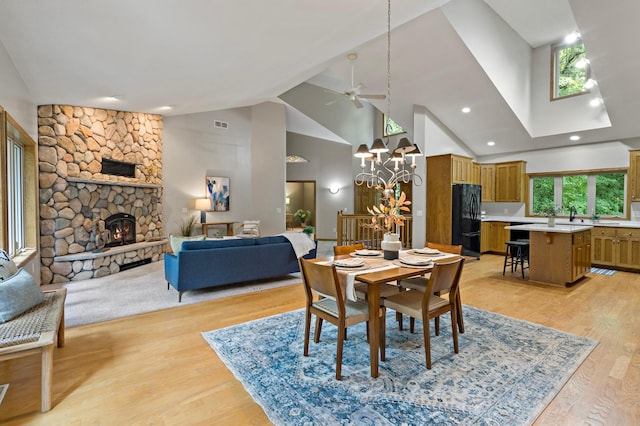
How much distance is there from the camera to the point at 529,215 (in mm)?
7410

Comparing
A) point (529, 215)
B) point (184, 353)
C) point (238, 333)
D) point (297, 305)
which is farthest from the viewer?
point (529, 215)

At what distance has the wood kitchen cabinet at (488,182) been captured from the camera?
7758 mm

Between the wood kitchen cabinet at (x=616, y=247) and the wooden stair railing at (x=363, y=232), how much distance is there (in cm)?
351

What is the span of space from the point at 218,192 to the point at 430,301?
663 cm

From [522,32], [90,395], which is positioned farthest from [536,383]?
[522,32]

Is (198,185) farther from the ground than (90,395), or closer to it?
farther from the ground

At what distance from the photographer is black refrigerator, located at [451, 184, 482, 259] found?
642 centimetres

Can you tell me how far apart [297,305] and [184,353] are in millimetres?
1518

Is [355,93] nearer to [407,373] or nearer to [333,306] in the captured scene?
[333,306]

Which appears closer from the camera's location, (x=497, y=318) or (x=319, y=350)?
(x=319, y=350)

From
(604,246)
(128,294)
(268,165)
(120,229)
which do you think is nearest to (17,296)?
(128,294)

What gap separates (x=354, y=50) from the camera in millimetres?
5336

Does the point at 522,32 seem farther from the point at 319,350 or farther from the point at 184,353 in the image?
the point at 184,353

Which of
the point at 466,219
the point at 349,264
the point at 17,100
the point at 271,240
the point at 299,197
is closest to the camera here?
the point at 349,264
